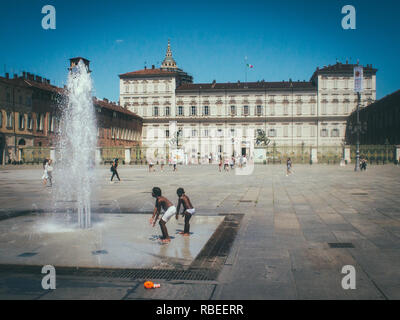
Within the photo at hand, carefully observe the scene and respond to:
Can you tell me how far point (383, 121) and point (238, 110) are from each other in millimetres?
28841

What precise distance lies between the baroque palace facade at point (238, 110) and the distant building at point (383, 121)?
348 inches

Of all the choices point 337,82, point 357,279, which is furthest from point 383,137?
point 357,279

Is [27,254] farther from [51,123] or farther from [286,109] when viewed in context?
[286,109]

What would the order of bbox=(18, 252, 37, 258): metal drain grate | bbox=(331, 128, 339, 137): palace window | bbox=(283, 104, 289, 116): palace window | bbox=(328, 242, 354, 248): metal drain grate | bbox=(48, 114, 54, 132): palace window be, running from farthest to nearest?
bbox=(283, 104, 289, 116): palace window, bbox=(331, 128, 339, 137): palace window, bbox=(48, 114, 54, 132): palace window, bbox=(328, 242, 354, 248): metal drain grate, bbox=(18, 252, 37, 258): metal drain grate

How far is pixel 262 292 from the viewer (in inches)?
179

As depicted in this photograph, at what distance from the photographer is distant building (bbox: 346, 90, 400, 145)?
49.1m

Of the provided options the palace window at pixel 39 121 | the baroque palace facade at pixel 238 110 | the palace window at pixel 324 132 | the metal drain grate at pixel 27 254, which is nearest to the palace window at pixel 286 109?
the baroque palace facade at pixel 238 110

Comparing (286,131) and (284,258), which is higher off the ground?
(286,131)

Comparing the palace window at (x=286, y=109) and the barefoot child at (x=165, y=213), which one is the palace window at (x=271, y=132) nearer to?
the palace window at (x=286, y=109)

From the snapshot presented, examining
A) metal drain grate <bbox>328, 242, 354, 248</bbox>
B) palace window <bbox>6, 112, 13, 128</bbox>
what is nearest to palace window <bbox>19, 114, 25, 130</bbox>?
palace window <bbox>6, 112, 13, 128</bbox>

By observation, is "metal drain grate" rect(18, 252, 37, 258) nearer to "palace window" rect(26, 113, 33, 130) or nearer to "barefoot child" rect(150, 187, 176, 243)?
"barefoot child" rect(150, 187, 176, 243)

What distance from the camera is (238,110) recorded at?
7781cm

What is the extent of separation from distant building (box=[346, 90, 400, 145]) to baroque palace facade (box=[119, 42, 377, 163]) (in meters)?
8.84

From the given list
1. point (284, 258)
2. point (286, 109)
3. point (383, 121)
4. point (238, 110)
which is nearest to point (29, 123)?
point (238, 110)
